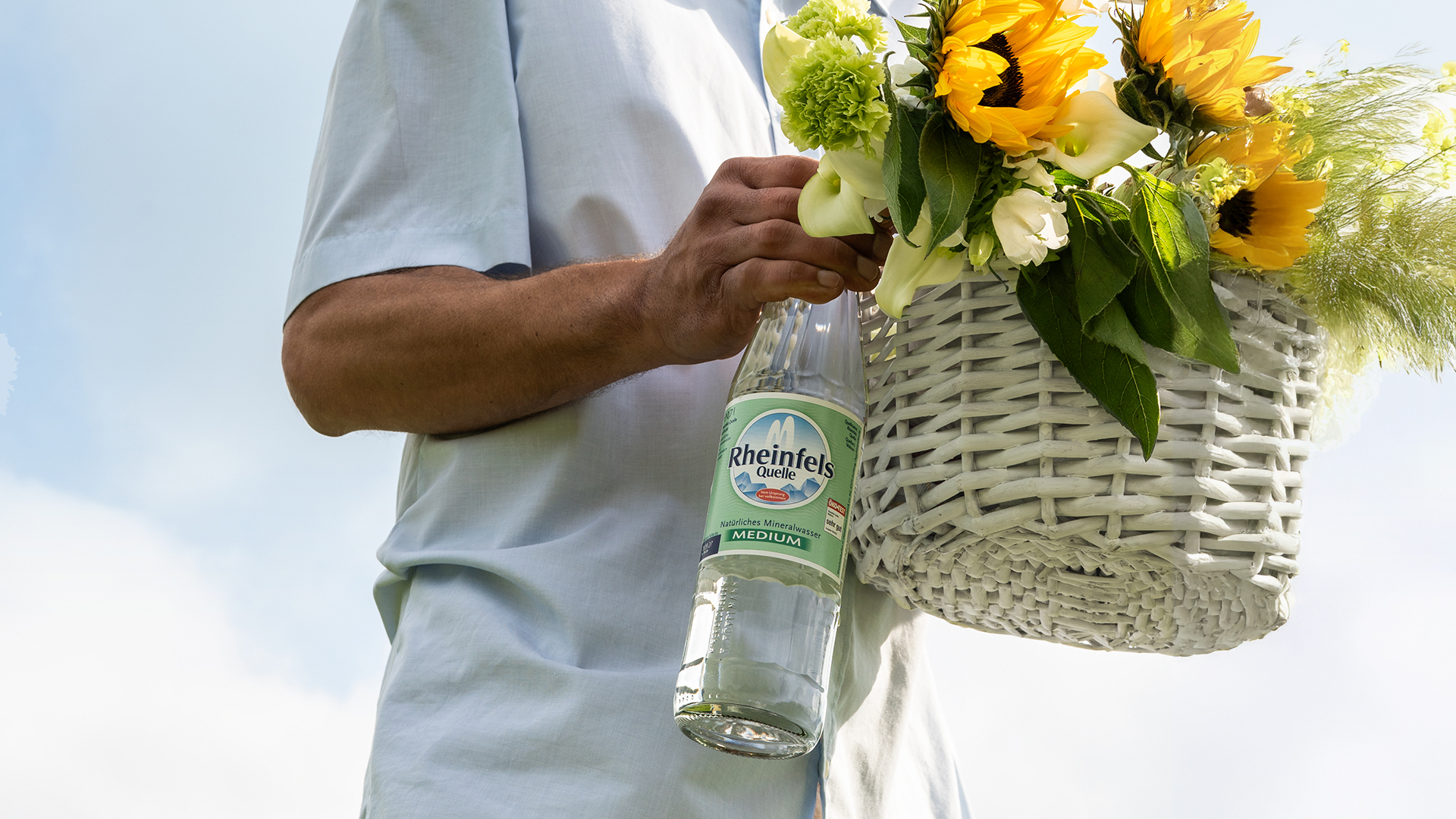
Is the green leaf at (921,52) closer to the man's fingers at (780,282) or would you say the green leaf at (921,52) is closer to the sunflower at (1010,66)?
the sunflower at (1010,66)

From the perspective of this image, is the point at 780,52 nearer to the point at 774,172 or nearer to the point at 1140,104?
the point at 774,172

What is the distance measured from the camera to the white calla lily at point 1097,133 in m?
0.66

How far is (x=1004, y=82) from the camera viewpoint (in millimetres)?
658

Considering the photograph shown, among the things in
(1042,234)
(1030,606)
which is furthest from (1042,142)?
(1030,606)

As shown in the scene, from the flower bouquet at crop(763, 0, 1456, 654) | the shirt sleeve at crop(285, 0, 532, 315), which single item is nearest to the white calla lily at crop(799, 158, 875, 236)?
the flower bouquet at crop(763, 0, 1456, 654)

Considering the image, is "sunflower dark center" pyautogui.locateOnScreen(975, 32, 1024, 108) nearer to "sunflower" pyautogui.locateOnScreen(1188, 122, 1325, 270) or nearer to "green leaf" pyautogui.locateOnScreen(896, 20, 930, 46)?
"green leaf" pyautogui.locateOnScreen(896, 20, 930, 46)

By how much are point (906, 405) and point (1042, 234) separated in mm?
157

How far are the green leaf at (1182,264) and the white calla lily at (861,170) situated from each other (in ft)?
0.49

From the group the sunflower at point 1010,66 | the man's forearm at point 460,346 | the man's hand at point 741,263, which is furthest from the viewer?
the man's forearm at point 460,346

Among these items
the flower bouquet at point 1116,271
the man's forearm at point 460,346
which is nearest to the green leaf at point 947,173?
the flower bouquet at point 1116,271

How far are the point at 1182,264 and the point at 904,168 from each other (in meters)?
0.17

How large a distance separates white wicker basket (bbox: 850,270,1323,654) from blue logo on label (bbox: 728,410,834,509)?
0.17ft

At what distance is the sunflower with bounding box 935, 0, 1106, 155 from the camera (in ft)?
2.08

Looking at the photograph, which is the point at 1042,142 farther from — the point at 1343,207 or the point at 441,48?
the point at 441,48
